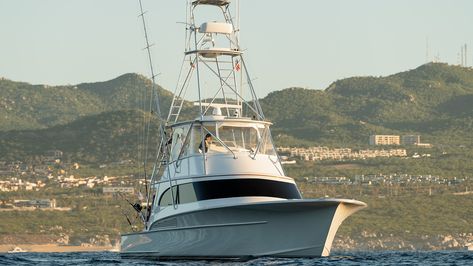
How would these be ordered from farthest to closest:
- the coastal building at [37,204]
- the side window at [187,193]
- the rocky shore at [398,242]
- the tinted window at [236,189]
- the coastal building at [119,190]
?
1. the coastal building at [119,190]
2. the coastal building at [37,204]
3. the rocky shore at [398,242]
4. the side window at [187,193]
5. the tinted window at [236,189]

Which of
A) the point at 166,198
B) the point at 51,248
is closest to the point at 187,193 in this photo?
the point at 166,198

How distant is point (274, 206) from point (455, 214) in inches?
4753

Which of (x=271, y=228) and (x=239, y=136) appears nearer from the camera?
(x=271, y=228)

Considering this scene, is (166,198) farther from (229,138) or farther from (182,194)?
(229,138)

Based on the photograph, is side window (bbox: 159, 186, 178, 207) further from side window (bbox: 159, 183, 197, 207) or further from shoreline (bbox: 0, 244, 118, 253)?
shoreline (bbox: 0, 244, 118, 253)

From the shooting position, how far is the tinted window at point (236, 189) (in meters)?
48.5

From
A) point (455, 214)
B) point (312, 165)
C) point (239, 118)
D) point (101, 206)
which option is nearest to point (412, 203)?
point (455, 214)

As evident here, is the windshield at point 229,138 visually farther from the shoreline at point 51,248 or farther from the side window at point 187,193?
the shoreline at point 51,248

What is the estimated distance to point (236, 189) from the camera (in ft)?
159

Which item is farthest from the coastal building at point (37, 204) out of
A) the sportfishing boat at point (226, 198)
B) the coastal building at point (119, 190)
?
the sportfishing boat at point (226, 198)

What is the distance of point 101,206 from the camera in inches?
6432

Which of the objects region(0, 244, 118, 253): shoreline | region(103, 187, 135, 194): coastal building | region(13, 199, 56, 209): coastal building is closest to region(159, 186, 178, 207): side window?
region(0, 244, 118, 253): shoreline

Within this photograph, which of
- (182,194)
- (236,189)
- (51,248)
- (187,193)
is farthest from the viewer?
(51,248)

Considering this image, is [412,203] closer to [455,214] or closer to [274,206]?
[455,214]
